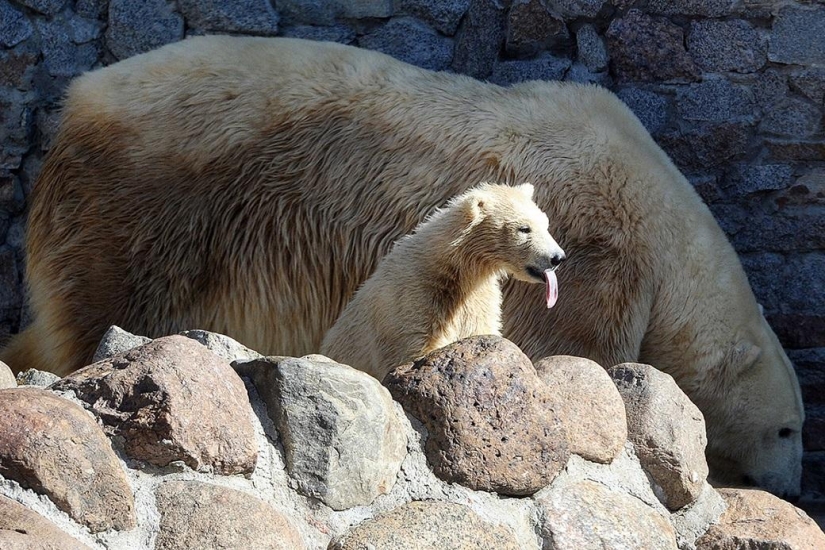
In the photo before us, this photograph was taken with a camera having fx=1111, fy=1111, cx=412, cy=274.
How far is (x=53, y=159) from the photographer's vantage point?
4.02 meters

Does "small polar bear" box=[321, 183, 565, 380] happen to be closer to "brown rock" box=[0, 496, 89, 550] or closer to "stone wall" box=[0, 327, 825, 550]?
"stone wall" box=[0, 327, 825, 550]

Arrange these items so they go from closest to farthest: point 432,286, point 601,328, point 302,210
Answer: point 432,286 → point 601,328 → point 302,210

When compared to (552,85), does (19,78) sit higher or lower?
lower

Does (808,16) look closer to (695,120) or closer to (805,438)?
(695,120)

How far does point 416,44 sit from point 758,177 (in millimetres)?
1531

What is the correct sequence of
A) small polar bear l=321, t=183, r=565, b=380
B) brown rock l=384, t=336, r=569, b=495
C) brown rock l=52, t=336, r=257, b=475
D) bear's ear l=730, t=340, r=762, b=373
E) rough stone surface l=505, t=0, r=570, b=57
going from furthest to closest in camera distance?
rough stone surface l=505, t=0, r=570, b=57
bear's ear l=730, t=340, r=762, b=373
small polar bear l=321, t=183, r=565, b=380
brown rock l=384, t=336, r=569, b=495
brown rock l=52, t=336, r=257, b=475

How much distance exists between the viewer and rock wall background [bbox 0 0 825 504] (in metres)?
4.55

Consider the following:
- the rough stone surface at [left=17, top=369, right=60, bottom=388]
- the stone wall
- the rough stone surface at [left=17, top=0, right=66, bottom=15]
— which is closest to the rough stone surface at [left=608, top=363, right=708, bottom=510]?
the stone wall

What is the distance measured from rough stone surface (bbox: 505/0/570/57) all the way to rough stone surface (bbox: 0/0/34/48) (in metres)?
2.04

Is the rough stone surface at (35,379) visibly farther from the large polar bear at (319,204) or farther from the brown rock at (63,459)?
the large polar bear at (319,204)

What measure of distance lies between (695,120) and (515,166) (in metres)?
1.21

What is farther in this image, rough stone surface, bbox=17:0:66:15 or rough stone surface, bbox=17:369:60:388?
rough stone surface, bbox=17:0:66:15

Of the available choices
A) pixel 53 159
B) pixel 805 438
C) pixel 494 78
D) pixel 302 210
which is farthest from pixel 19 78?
pixel 805 438

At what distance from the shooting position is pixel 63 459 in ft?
4.96
